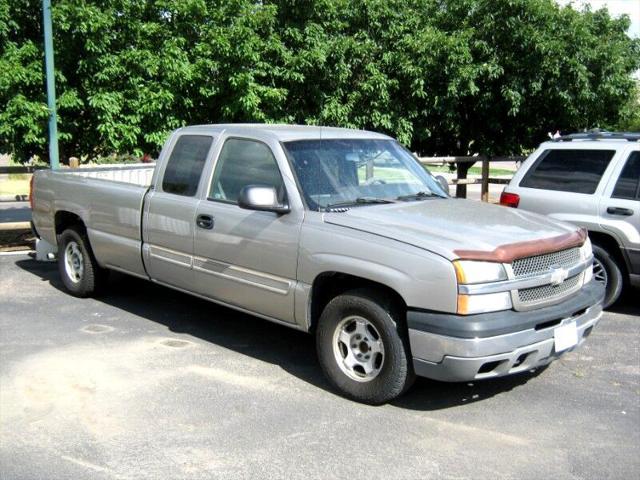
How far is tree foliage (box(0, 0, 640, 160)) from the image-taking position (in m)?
9.91

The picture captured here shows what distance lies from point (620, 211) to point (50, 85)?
23.1ft

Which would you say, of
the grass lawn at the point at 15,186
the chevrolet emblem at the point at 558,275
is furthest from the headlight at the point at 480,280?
the grass lawn at the point at 15,186

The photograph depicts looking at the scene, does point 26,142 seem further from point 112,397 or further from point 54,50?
point 112,397

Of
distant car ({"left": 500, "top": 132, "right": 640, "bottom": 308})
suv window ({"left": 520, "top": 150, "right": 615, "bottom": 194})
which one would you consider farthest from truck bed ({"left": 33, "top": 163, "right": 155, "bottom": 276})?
suv window ({"left": 520, "top": 150, "right": 615, "bottom": 194})

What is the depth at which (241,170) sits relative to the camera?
5855 millimetres

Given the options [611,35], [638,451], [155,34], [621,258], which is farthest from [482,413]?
[611,35]

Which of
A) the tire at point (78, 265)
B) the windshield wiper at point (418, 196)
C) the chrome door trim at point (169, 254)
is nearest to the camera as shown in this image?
the windshield wiper at point (418, 196)

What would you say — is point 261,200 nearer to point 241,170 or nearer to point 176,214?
point 241,170

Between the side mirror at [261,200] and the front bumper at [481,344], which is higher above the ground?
the side mirror at [261,200]

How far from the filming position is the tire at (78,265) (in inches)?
298

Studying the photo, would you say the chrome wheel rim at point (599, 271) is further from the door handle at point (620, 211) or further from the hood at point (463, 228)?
the hood at point (463, 228)

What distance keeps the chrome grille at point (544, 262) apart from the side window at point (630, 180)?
2.37 meters

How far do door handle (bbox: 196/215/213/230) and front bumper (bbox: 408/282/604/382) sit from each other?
205 cm

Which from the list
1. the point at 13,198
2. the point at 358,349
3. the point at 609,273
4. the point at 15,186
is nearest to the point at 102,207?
the point at 358,349
